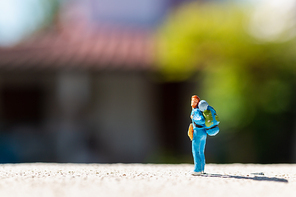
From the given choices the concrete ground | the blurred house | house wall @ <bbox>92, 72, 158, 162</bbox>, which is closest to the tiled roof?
the blurred house

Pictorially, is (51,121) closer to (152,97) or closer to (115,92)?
(115,92)

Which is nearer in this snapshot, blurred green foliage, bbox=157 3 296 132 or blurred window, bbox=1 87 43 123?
blurred green foliage, bbox=157 3 296 132

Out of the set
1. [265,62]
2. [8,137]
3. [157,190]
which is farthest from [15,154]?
[157,190]

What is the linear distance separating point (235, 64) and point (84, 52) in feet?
12.6

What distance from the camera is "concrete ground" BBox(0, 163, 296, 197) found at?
8.56 feet

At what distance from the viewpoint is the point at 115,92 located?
10.1m

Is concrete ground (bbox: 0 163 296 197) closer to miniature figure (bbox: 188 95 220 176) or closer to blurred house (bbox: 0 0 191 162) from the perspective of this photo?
miniature figure (bbox: 188 95 220 176)

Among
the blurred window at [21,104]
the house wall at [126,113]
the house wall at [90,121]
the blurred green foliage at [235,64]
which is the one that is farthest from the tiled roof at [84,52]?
the blurred window at [21,104]

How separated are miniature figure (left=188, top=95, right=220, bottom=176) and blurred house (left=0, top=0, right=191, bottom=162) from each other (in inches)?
211

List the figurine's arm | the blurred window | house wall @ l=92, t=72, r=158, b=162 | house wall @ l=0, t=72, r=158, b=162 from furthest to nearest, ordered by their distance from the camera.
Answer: the blurred window
house wall @ l=92, t=72, r=158, b=162
house wall @ l=0, t=72, r=158, b=162
the figurine's arm

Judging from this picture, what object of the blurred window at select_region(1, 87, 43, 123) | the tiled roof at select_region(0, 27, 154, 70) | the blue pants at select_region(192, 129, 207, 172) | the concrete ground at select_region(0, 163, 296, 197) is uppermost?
the tiled roof at select_region(0, 27, 154, 70)

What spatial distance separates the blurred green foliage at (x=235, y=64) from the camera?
772cm

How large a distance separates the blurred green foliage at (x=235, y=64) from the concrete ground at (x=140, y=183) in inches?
168

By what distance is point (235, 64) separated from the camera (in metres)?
7.81
